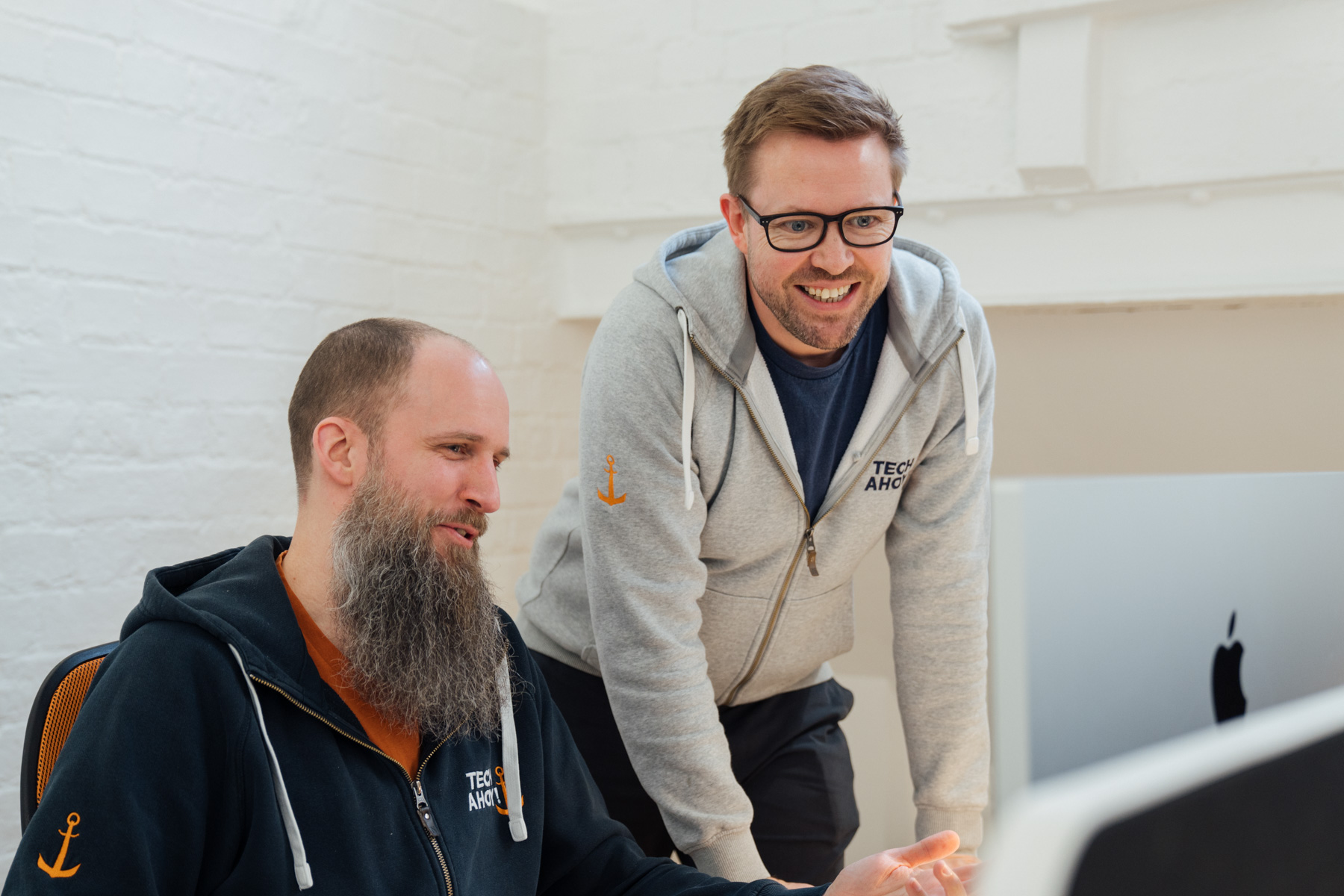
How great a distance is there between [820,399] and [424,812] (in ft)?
2.53

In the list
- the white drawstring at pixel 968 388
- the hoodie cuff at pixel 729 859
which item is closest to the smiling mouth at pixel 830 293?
the white drawstring at pixel 968 388

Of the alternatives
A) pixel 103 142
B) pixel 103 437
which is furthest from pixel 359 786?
pixel 103 142

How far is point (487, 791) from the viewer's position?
1406mm

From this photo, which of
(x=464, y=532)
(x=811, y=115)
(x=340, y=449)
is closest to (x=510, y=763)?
(x=464, y=532)

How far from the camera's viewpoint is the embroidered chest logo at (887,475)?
1.71 m

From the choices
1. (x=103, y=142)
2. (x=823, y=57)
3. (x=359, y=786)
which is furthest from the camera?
(x=823, y=57)

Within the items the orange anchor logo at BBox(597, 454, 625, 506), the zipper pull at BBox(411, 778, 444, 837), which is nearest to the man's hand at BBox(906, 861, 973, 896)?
the zipper pull at BBox(411, 778, 444, 837)

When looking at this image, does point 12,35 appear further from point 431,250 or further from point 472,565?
point 472,565

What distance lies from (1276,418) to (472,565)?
185cm

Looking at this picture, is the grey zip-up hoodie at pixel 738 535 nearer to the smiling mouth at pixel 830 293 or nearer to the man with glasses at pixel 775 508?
the man with glasses at pixel 775 508

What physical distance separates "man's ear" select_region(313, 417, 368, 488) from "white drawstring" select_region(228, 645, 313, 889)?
276 mm

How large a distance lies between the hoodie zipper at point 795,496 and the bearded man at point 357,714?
1.07 feet

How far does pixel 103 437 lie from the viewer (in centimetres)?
238

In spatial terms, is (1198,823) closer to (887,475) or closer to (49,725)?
(49,725)
